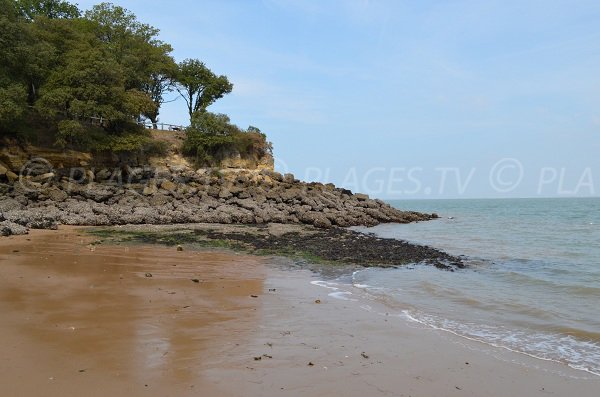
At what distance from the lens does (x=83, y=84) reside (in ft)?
99.9

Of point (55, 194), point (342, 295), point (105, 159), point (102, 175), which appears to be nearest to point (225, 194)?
point (102, 175)

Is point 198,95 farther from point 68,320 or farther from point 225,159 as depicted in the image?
point 68,320

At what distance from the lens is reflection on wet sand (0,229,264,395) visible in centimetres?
476

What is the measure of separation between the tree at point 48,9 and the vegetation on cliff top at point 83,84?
0.11 m

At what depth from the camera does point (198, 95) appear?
155 feet

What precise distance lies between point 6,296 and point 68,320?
1.94 meters

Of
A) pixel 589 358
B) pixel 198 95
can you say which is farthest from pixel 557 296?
pixel 198 95

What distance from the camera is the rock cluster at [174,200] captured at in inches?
889

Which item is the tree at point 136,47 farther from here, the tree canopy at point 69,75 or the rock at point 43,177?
the rock at point 43,177

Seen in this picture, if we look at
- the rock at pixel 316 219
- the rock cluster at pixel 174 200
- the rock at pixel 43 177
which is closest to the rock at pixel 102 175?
the rock cluster at pixel 174 200

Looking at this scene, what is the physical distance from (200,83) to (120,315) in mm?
41995

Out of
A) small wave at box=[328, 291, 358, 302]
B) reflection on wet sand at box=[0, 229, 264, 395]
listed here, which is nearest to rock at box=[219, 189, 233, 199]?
reflection on wet sand at box=[0, 229, 264, 395]

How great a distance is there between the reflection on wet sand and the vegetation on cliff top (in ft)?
61.7

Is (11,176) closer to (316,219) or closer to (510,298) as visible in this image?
(316,219)
